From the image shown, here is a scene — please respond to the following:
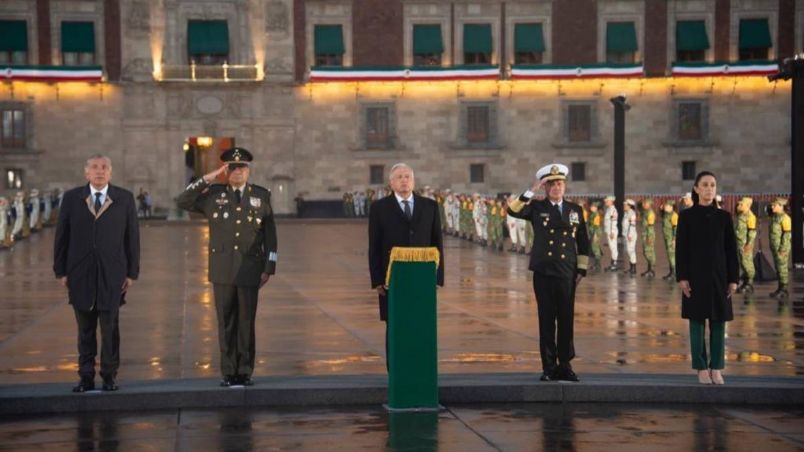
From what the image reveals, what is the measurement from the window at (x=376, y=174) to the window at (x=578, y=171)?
7.55m

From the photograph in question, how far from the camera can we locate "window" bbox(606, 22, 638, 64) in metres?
62.5

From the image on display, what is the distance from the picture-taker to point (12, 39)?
197ft

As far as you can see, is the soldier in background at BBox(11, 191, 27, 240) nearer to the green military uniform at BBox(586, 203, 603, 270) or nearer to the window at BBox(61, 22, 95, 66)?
the window at BBox(61, 22, 95, 66)

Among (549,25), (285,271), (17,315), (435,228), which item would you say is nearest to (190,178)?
(549,25)

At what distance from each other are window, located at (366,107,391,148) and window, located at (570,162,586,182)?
24.4 feet

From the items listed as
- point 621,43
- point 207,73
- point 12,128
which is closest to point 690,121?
point 621,43

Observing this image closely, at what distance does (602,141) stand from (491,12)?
6.79m

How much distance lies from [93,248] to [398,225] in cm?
257

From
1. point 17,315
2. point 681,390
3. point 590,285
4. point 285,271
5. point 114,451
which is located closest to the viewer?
point 114,451

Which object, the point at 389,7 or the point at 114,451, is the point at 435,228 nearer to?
the point at 114,451

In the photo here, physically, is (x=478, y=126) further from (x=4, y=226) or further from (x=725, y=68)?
(x=4, y=226)

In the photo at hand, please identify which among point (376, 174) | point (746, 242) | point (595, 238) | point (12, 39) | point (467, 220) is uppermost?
point (12, 39)

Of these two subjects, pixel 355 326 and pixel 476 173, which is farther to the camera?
pixel 476 173

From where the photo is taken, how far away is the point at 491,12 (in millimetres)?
62500
